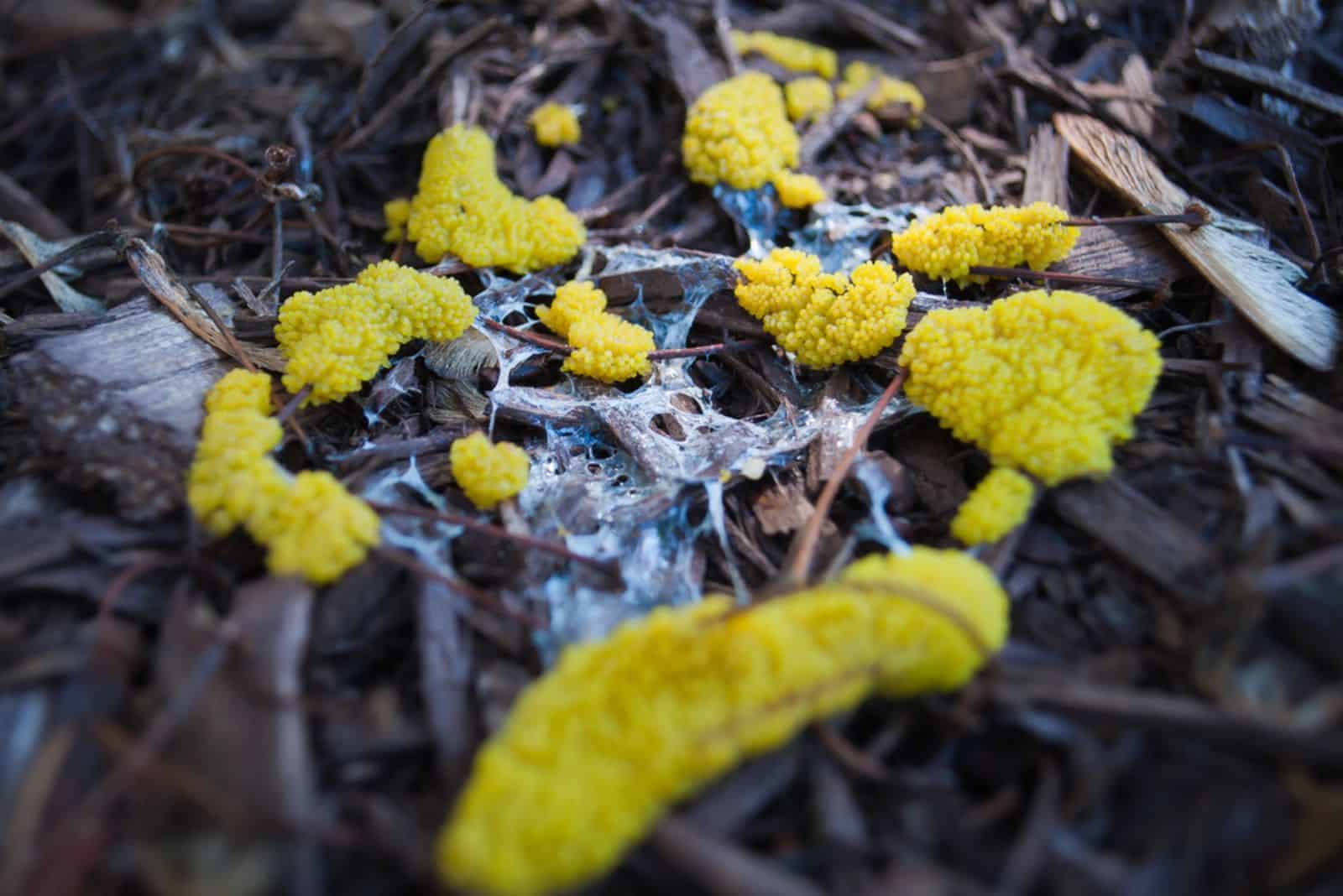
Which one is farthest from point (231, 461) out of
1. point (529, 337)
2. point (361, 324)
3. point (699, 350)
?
point (699, 350)

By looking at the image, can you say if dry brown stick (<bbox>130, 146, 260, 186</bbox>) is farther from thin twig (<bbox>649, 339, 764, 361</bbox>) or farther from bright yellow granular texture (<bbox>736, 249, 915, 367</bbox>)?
bright yellow granular texture (<bbox>736, 249, 915, 367</bbox>)

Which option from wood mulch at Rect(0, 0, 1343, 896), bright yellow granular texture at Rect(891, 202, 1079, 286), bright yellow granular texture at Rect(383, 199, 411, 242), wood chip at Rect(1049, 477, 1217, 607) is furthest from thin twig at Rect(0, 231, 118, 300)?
wood chip at Rect(1049, 477, 1217, 607)

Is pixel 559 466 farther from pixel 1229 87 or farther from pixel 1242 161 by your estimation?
pixel 1229 87

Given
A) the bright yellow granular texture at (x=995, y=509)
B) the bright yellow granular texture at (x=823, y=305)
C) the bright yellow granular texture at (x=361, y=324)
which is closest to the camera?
the bright yellow granular texture at (x=995, y=509)

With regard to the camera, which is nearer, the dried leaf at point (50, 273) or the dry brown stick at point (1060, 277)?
the dry brown stick at point (1060, 277)

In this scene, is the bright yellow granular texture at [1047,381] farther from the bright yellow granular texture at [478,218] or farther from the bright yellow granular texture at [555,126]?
the bright yellow granular texture at [555,126]

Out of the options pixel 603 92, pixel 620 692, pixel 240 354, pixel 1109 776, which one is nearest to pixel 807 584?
pixel 620 692

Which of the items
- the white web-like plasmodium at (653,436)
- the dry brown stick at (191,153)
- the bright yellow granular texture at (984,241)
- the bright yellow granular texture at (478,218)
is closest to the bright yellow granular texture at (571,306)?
the white web-like plasmodium at (653,436)

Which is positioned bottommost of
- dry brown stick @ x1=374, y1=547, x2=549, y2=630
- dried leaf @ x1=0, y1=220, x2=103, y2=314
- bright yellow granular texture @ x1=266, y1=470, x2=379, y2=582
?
dry brown stick @ x1=374, y1=547, x2=549, y2=630
